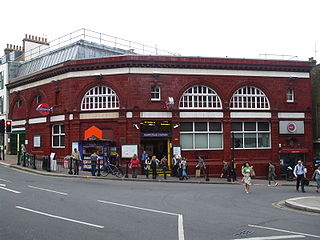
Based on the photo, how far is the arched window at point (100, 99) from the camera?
1109 inches

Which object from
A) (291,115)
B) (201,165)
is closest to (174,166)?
(201,165)

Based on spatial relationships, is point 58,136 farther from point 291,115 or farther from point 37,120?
point 291,115

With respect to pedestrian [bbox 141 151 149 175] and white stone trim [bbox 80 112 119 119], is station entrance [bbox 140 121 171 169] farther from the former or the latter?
white stone trim [bbox 80 112 119 119]

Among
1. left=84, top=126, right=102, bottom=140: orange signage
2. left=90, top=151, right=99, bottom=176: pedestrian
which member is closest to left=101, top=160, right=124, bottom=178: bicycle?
left=90, top=151, right=99, bottom=176: pedestrian

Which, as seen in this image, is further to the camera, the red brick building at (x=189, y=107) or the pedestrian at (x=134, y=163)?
the red brick building at (x=189, y=107)

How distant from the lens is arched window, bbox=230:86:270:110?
2962cm

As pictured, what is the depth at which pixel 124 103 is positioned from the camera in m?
27.5

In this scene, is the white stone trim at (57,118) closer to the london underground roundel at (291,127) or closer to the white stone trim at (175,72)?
the white stone trim at (175,72)

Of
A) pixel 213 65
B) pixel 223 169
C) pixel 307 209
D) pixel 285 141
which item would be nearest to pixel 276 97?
pixel 285 141

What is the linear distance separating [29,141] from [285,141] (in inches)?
863

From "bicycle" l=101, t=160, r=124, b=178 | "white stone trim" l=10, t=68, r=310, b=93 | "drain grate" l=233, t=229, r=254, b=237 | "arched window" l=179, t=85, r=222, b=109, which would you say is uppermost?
"white stone trim" l=10, t=68, r=310, b=93

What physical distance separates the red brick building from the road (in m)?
11.1

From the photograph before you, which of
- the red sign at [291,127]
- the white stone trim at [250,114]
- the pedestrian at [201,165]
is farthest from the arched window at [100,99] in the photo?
the red sign at [291,127]

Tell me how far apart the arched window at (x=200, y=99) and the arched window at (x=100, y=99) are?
5.16 meters
